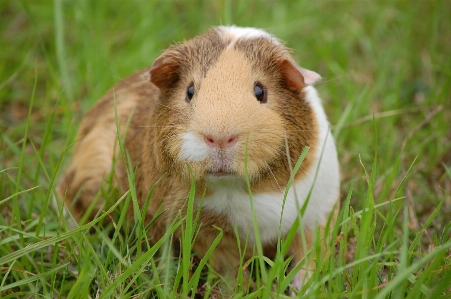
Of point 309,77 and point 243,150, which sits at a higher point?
point 309,77

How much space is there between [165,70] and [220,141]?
0.79 metres

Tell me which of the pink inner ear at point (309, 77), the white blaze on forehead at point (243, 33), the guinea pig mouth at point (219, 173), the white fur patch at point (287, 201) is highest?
the white blaze on forehead at point (243, 33)

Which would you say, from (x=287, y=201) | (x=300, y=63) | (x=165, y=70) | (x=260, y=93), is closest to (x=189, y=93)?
(x=165, y=70)

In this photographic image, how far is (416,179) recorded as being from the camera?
15.7 ft

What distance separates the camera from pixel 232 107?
2.96 metres

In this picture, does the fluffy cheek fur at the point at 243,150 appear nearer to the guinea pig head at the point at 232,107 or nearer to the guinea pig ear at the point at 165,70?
the guinea pig head at the point at 232,107

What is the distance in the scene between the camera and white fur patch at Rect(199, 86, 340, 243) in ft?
11.0

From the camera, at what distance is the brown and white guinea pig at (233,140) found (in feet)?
9.72

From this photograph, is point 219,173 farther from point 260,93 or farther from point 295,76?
point 295,76

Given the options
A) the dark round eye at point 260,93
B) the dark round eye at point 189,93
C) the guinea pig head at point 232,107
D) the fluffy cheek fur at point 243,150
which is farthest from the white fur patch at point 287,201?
the dark round eye at point 189,93

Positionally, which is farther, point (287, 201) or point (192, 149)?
point (287, 201)

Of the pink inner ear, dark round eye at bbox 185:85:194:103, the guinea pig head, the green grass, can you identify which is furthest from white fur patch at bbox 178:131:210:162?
the pink inner ear

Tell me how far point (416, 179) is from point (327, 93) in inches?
60.3

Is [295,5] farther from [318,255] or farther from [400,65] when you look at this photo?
[318,255]
